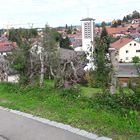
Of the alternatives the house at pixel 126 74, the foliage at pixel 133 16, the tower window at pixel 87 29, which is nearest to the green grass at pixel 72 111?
the house at pixel 126 74

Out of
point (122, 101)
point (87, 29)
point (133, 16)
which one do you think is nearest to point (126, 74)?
point (87, 29)

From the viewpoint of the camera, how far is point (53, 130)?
5.72 meters

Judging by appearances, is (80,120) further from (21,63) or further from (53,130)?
(21,63)

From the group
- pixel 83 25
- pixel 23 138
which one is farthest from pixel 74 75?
pixel 83 25

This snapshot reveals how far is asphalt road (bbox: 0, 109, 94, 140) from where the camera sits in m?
5.40

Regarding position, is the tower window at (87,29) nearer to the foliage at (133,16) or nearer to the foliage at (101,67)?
the foliage at (101,67)

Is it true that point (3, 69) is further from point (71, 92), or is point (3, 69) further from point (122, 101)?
point (122, 101)

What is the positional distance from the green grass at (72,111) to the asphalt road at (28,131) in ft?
1.20

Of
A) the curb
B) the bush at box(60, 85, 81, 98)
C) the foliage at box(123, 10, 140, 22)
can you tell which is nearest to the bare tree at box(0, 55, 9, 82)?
the bush at box(60, 85, 81, 98)

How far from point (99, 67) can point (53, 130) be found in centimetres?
261

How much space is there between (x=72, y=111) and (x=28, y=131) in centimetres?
126

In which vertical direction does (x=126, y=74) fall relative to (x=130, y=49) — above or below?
below

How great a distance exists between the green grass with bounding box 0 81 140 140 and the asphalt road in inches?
14.4

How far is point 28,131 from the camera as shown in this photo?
5.82m
